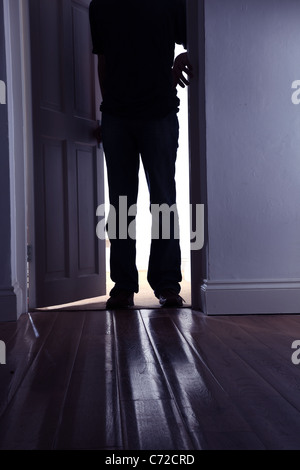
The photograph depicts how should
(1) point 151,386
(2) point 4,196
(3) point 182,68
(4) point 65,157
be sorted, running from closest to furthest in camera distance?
(1) point 151,386 → (2) point 4,196 → (3) point 182,68 → (4) point 65,157

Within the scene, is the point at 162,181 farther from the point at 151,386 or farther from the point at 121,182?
the point at 151,386

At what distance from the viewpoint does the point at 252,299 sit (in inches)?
94.0

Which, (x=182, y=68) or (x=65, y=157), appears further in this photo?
(x=65, y=157)

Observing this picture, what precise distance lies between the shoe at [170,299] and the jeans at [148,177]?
0.06ft

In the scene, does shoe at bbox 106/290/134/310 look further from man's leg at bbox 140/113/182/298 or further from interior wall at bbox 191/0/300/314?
interior wall at bbox 191/0/300/314

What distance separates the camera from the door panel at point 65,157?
2.73 meters

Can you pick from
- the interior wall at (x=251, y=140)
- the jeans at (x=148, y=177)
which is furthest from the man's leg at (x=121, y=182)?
the interior wall at (x=251, y=140)

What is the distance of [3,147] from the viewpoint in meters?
2.38

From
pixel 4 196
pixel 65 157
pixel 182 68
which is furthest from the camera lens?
pixel 65 157

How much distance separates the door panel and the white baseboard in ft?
2.59

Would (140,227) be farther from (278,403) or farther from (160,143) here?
(278,403)

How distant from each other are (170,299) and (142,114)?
0.79 m

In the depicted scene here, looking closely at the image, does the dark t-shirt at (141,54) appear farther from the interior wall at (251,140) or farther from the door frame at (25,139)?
the interior wall at (251,140)

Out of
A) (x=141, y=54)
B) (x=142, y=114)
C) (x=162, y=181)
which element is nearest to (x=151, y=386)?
(x=162, y=181)
